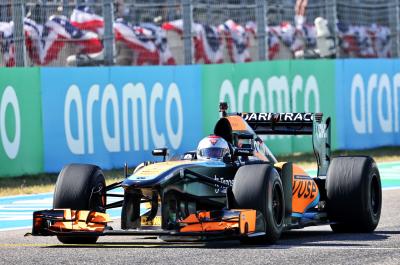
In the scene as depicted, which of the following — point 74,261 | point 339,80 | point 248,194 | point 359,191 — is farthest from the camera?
point 339,80

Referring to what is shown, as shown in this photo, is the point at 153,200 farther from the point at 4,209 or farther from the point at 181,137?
the point at 181,137

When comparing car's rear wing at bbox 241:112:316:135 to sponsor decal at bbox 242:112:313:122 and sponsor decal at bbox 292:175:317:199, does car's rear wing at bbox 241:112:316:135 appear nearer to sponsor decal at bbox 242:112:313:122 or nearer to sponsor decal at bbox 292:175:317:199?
sponsor decal at bbox 242:112:313:122

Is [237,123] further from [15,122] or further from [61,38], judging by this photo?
[61,38]

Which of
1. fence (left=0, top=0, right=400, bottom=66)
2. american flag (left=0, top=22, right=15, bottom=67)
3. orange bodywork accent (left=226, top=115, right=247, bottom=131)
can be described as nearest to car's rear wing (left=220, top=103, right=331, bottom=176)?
orange bodywork accent (left=226, top=115, right=247, bottom=131)

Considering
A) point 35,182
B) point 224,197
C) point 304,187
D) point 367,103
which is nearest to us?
point 224,197

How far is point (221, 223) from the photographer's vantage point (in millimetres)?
9727

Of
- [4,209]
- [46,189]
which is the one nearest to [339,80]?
[46,189]

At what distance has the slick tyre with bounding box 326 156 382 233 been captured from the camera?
11.2 m

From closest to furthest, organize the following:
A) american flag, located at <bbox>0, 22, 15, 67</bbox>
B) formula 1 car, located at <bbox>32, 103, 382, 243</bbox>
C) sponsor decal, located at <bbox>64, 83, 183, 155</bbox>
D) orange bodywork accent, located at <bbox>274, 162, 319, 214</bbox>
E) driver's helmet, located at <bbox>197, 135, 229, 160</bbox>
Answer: formula 1 car, located at <bbox>32, 103, 382, 243</bbox> < driver's helmet, located at <bbox>197, 135, 229, 160</bbox> < orange bodywork accent, located at <bbox>274, 162, 319, 214</bbox> < american flag, located at <bbox>0, 22, 15, 67</bbox> < sponsor decal, located at <bbox>64, 83, 183, 155</bbox>

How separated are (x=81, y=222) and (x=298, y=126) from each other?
3.15 metres

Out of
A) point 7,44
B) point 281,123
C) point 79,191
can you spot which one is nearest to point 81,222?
point 79,191

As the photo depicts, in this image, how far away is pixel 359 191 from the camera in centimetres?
1116

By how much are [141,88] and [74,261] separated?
10.8 meters

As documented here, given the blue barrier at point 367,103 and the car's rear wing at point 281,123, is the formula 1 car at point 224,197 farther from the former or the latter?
the blue barrier at point 367,103
